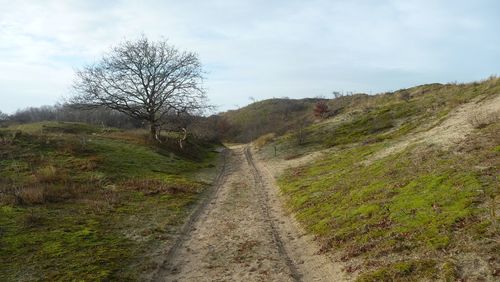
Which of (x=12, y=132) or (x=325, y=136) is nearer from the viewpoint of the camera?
(x=12, y=132)

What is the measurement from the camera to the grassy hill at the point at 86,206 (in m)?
12.0

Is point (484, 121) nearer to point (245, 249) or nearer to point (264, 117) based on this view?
point (245, 249)

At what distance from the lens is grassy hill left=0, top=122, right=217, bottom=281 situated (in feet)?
39.4

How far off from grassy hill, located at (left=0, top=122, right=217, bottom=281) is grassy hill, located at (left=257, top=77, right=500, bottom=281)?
19.2 feet

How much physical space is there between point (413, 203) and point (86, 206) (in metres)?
13.5

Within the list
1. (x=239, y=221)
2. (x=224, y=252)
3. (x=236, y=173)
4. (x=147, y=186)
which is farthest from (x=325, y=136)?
(x=224, y=252)

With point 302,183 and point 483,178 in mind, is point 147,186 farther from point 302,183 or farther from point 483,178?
point 483,178

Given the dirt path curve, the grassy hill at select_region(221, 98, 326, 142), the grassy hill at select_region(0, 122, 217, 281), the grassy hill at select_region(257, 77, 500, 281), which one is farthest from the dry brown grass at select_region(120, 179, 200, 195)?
the grassy hill at select_region(221, 98, 326, 142)

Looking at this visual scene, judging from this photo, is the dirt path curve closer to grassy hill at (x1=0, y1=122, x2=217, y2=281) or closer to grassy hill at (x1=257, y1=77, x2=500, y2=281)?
grassy hill at (x1=257, y1=77, x2=500, y2=281)

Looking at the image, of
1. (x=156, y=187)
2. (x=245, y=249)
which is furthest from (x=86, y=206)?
(x=245, y=249)

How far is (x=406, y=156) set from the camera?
21609 mm

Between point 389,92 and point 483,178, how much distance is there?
55.2m

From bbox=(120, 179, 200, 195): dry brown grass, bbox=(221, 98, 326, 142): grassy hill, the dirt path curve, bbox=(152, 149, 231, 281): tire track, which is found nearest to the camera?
the dirt path curve

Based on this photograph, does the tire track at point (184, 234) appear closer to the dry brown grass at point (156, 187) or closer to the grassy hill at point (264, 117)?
the dry brown grass at point (156, 187)
